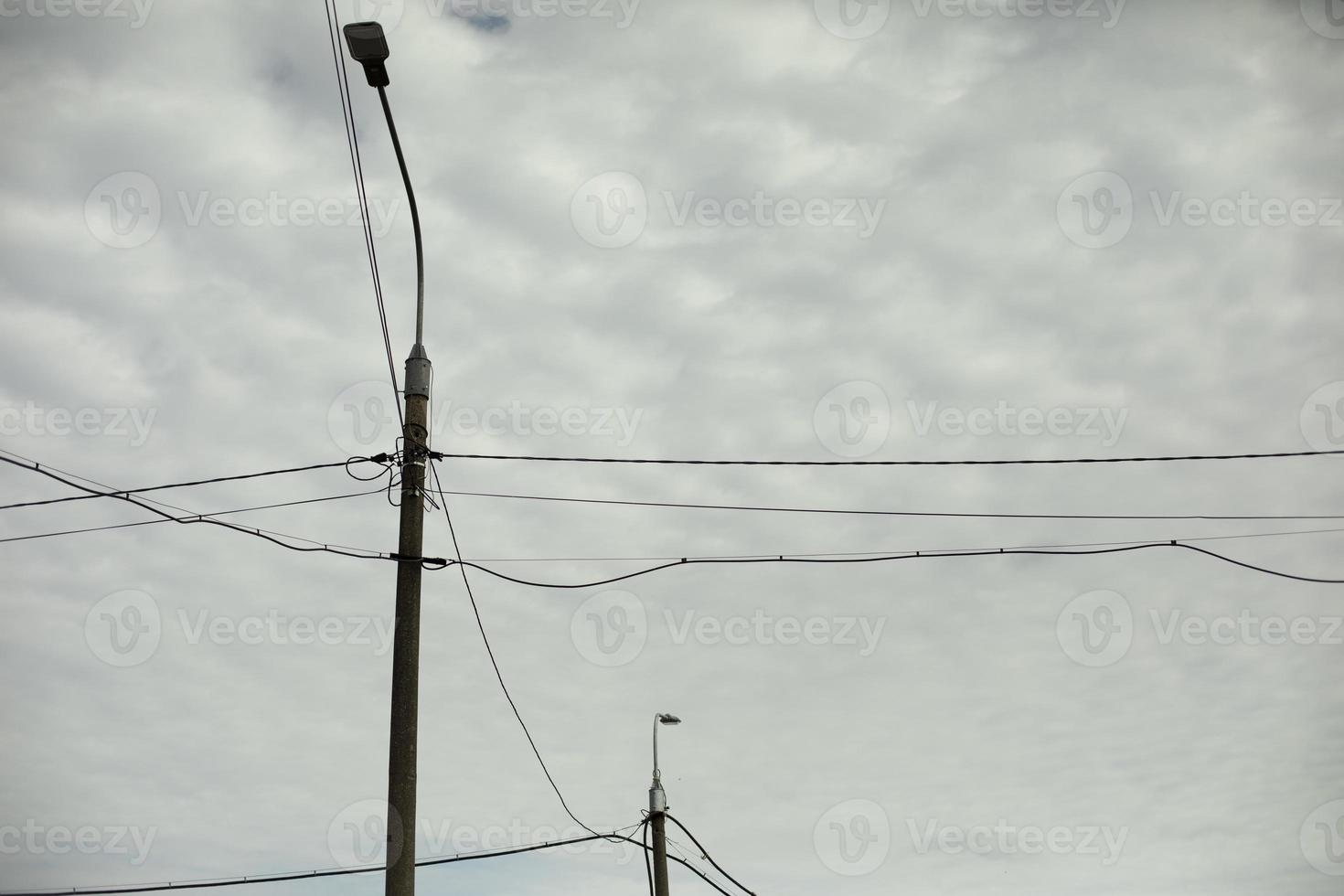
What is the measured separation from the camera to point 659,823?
2231 centimetres

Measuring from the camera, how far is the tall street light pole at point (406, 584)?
9.54 meters

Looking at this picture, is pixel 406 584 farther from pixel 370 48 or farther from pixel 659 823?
pixel 659 823

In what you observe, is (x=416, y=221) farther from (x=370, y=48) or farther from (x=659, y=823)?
(x=659, y=823)

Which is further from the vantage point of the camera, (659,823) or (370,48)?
(659,823)

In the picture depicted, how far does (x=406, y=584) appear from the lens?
10.5 meters

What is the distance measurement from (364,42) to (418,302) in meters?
2.95

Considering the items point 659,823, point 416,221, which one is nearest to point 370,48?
point 416,221

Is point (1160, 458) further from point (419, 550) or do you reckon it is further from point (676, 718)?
point (676, 718)

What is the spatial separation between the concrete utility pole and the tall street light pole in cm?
1331

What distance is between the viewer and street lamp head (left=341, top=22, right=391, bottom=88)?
32.9ft

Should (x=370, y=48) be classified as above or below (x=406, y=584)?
above

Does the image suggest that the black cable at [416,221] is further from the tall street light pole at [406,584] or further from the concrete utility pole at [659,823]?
the concrete utility pole at [659,823]

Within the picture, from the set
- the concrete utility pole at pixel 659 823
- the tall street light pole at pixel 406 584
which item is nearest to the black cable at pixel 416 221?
the tall street light pole at pixel 406 584

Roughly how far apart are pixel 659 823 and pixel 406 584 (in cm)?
1359
